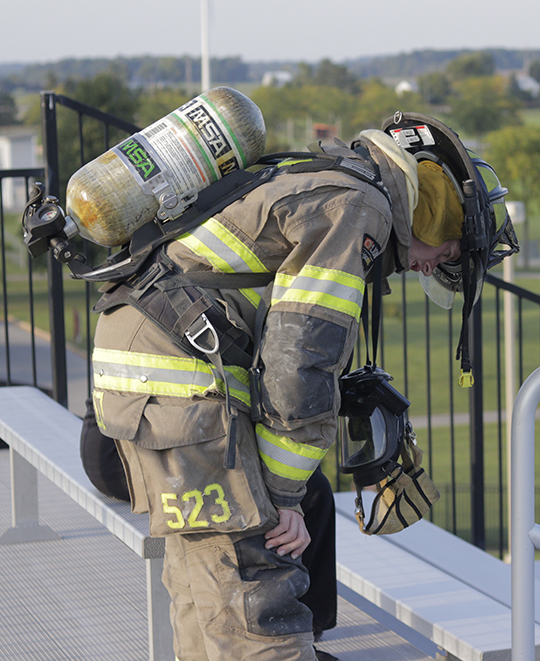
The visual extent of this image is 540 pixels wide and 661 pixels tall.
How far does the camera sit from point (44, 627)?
296 cm

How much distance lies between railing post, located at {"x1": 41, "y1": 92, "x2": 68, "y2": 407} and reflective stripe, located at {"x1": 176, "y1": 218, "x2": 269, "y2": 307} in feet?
7.92

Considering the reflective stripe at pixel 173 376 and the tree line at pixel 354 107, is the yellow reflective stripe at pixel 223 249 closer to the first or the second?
the reflective stripe at pixel 173 376

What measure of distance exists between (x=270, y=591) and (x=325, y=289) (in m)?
0.68

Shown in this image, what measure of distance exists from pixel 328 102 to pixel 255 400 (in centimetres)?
9111

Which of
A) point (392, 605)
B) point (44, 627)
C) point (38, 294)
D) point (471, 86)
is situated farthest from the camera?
point (471, 86)

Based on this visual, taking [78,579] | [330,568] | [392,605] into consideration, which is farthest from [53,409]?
[392,605]

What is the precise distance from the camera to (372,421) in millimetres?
2205

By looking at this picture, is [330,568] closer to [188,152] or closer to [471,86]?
[188,152]

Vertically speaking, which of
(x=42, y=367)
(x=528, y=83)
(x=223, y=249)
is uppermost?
(x=528, y=83)

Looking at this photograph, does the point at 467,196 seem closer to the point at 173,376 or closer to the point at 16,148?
the point at 173,376

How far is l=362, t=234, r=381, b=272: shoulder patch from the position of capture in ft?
6.15

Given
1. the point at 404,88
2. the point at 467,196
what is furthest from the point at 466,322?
the point at 404,88

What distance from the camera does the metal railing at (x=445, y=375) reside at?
4148 mm

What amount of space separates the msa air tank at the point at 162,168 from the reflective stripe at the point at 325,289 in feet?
1.14
